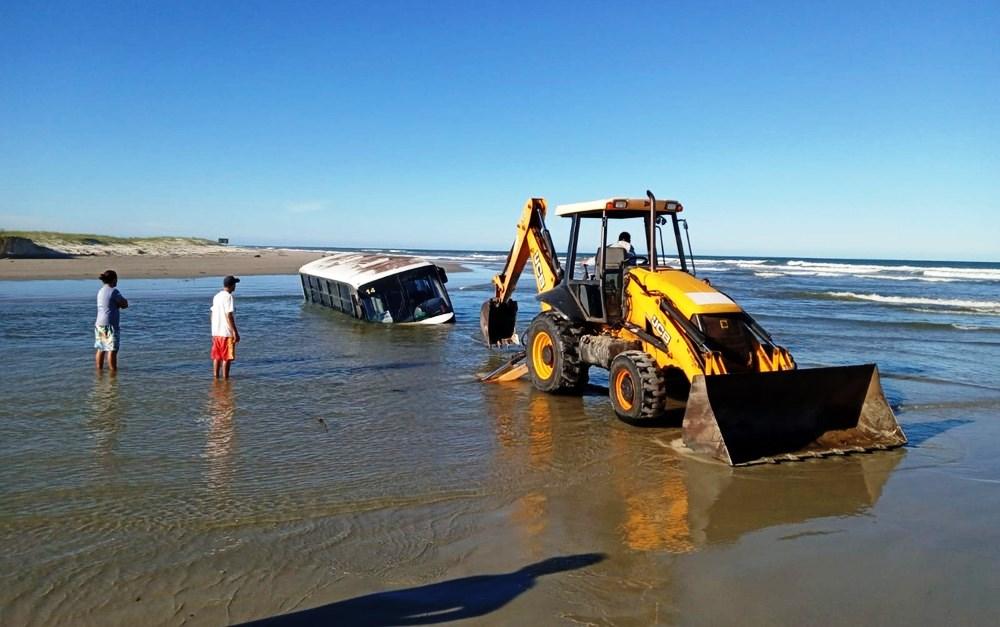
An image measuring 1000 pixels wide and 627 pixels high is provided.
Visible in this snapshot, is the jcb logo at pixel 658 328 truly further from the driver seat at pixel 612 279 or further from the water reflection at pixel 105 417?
the water reflection at pixel 105 417

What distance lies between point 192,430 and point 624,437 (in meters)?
4.48

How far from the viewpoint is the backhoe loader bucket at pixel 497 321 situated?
12008mm

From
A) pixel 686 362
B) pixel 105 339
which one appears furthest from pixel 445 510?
pixel 105 339

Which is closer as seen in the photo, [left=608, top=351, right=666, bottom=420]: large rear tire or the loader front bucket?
the loader front bucket

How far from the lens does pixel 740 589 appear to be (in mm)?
4168

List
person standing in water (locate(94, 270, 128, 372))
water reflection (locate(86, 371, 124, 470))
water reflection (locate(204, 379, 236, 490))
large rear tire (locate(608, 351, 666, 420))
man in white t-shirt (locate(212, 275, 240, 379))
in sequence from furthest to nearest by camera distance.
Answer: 1. person standing in water (locate(94, 270, 128, 372))
2. man in white t-shirt (locate(212, 275, 240, 379))
3. large rear tire (locate(608, 351, 666, 420))
4. water reflection (locate(86, 371, 124, 470))
5. water reflection (locate(204, 379, 236, 490))

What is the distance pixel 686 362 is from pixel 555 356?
2.25 meters

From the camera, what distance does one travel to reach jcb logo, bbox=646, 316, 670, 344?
7.79 m

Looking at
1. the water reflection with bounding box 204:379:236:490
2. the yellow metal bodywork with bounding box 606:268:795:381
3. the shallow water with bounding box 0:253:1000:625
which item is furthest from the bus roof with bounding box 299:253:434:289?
the yellow metal bodywork with bounding box 606:268:795:381

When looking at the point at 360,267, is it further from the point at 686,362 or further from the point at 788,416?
the point at 788,416

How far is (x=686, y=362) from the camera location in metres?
7.46

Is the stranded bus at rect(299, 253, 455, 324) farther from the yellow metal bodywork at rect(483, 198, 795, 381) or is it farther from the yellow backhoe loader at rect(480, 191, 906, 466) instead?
the yellow metal bodywork at rect(483, 198, 795, 381)

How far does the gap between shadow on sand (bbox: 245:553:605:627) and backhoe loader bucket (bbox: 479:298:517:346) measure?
7805mm

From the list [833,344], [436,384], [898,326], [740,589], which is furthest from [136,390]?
[898,326]
